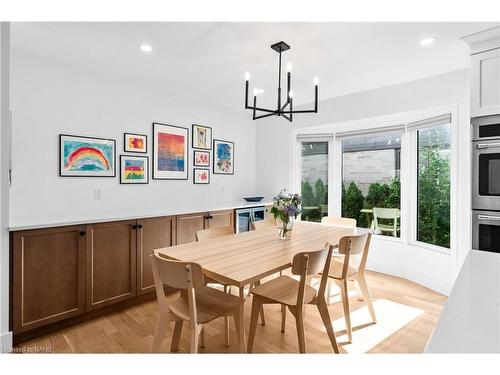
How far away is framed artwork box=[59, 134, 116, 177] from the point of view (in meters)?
2.74

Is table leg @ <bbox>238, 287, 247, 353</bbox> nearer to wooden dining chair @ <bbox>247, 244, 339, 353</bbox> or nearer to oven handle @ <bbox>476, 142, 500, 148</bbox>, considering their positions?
wooden dining chair @ <bbox>247, 244, 339, 353</bbox>

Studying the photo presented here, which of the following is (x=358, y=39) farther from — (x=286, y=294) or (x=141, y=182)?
(x=141, y=182)

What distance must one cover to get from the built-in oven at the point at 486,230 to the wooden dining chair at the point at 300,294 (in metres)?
1.30

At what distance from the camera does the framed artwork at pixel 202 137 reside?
12.9 ft

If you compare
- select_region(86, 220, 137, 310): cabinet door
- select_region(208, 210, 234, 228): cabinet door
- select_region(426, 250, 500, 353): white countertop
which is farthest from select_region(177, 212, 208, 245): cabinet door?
select_region(426, 250, 500, 353): white countertop

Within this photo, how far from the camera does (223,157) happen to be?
172 inches

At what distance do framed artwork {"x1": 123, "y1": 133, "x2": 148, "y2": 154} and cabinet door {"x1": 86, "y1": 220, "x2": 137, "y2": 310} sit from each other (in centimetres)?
98

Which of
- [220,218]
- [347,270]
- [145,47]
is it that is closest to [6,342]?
[220,218]

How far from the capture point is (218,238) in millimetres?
2391

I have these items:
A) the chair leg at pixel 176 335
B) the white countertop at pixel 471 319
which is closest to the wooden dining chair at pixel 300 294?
the chair leg at pixel 176 335

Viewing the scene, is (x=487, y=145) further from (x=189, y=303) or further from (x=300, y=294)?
(x=189, y=303)

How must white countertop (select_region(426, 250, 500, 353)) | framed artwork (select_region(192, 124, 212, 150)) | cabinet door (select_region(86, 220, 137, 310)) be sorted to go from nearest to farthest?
white countertop (select_region(426, 250, 500, 353)) → cabinet door (select_region(86, 220, 137, 310)) → framed artwork (select_region(192, 124, 212, 150))

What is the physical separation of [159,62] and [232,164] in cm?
212

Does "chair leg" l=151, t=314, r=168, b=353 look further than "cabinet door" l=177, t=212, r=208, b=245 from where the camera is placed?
No
